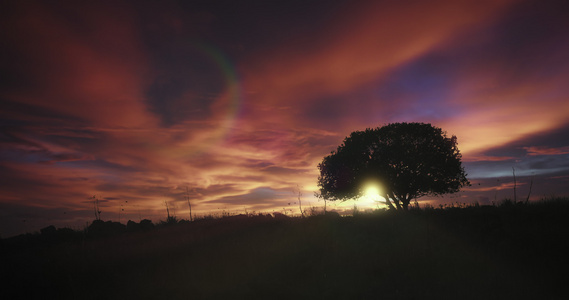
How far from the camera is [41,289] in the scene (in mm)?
11648

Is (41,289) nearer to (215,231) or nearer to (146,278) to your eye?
(146,278)

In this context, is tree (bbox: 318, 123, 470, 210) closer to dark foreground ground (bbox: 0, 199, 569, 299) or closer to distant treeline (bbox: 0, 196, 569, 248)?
distant treeline (bbox: 0, 196, 569, 248)

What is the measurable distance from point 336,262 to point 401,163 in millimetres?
19953

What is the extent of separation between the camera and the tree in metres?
30.3

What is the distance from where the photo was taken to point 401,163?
100 ft

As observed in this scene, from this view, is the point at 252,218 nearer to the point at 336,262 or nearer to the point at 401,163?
the point at 336,262

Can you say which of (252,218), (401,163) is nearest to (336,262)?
(252,218)

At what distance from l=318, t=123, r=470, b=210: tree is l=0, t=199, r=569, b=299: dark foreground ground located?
468 inches

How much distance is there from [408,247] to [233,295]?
28.9 feet

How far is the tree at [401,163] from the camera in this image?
3030 centimetres

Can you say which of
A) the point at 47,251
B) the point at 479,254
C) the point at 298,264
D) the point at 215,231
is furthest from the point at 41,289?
the point at 479,254

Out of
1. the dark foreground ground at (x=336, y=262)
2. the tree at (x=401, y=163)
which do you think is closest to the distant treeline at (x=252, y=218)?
the dark foreground ground at (x=336, y=262)

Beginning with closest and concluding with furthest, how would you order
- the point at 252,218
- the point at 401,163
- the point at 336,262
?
the point at 336,262 → the point at 252,218 → the point at 401,163

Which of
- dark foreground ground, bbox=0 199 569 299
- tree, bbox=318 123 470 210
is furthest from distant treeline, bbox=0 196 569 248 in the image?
tree, bbox=318 123 470 210
